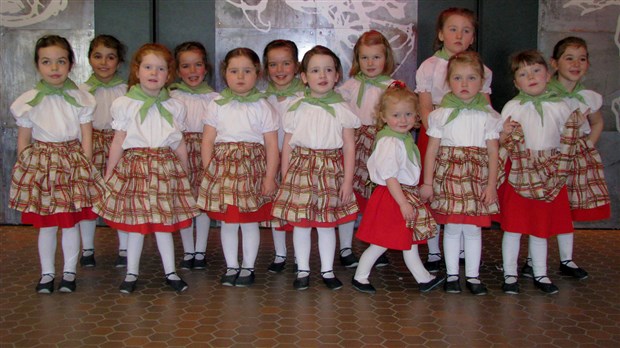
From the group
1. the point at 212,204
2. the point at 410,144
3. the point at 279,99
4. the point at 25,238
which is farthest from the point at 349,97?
the point at 25,238

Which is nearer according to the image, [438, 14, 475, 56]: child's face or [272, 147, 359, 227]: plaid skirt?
[272, 147, 359, 227]: plaid skirt

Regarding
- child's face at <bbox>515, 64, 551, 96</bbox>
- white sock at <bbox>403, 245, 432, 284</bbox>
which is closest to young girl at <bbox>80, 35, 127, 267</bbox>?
white sock at <bbox>403, 245, 432, 284</bbox>

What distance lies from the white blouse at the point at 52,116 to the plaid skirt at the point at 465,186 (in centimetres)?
205

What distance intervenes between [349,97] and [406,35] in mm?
1339

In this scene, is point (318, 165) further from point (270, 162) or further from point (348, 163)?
point (270, 162)

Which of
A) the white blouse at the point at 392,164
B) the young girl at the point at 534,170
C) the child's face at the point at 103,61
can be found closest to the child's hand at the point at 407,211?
the white blouse at the point at 392,164

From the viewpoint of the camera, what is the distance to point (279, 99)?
187 inches

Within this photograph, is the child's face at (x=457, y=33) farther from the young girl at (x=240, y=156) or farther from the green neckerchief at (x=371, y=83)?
the young girl at (x=240, y=156)

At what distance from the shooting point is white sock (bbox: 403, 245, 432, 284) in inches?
166

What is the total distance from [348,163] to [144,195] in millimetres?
1133

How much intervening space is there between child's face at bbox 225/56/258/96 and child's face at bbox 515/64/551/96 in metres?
1.53

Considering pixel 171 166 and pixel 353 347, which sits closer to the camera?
pixel 353 347

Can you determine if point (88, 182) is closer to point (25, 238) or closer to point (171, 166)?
point (171, 166)

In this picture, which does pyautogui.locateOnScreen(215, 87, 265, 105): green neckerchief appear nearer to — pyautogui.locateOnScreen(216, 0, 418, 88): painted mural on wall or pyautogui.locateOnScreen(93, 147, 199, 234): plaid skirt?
pyautogui.locateOnScreen(93, 147, 199, 234): plaid skirt
